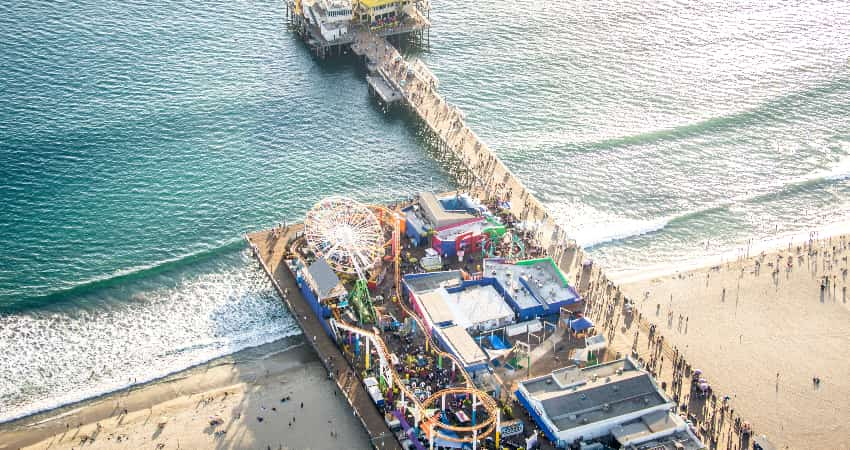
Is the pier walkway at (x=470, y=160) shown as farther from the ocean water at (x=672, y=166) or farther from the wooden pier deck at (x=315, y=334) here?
the wooden pier deck at (x=315, y=334)

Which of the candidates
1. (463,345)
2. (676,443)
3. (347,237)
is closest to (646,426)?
(676,443)

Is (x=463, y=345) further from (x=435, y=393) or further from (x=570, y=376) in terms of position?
(x=570, y=376)

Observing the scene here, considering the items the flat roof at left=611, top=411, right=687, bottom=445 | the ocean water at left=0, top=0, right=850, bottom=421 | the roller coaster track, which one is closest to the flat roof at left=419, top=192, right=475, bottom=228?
the roller coaster track

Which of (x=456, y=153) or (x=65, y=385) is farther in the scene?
(x=456, y=153)

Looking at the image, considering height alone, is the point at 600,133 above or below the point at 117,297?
above

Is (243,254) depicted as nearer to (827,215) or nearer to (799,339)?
(799,339)

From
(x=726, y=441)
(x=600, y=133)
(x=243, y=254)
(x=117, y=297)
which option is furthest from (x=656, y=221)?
(x=117, y=297)
